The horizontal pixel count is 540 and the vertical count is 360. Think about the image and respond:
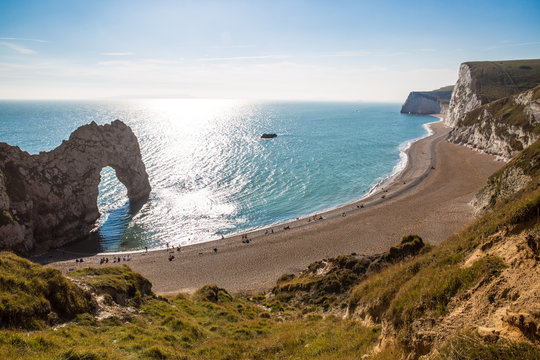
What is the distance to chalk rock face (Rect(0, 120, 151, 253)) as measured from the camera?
38.4 metres

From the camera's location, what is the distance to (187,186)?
66.0 m

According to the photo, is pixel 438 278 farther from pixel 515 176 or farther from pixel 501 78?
pixel 501 78

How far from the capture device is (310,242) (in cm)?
4094

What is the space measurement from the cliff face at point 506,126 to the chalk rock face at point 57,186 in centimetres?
8520

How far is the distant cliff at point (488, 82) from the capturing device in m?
104

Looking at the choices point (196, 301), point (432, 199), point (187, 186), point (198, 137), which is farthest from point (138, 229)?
point (198, 137)

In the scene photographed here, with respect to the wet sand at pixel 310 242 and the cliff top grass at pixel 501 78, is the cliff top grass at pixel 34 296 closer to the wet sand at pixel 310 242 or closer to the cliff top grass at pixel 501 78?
the wet sand at pixel 310 242

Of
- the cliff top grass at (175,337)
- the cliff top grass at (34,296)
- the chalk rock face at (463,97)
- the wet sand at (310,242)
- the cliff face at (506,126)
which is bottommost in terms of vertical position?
the wet sand at (310,242)

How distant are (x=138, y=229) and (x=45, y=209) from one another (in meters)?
13.5

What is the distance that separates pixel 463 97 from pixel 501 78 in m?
14.7

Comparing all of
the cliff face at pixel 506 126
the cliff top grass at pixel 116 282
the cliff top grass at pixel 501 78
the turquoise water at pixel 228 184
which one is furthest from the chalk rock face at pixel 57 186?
the cliff top grass at pixel 501 78

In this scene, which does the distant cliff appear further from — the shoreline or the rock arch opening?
the rock arch opening

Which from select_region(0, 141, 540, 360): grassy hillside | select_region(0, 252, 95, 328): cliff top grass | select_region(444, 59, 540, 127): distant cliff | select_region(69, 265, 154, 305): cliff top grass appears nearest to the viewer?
select_region(0, 141, 540, 360): grassy hillside

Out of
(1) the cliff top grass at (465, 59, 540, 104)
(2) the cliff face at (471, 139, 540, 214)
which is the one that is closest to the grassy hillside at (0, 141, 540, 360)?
(2) the cliff face at (471, 139, 540, 214)
